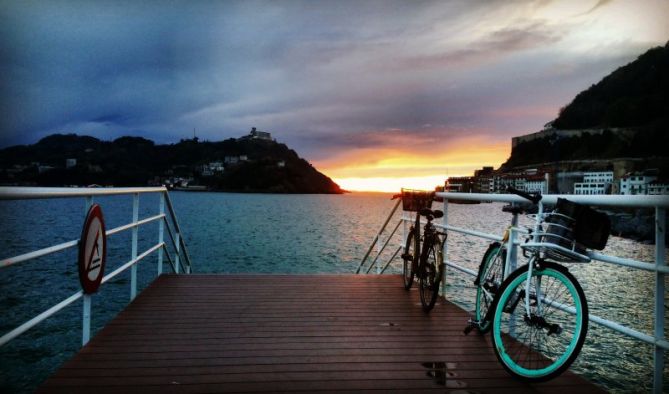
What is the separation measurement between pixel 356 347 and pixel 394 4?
385 inches

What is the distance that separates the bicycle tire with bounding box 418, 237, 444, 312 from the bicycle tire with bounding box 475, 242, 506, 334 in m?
0.56

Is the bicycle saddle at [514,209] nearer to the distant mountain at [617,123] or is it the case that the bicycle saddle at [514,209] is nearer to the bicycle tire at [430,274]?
the bicycle tire at [430,274]

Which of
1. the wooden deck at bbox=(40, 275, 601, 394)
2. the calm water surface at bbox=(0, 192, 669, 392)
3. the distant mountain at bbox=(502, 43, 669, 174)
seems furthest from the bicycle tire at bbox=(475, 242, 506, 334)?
the distant mountain at bbox=(502, 43, 669, 174)

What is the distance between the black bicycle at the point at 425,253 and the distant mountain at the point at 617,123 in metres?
97.4

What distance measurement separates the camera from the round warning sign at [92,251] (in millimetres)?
2820

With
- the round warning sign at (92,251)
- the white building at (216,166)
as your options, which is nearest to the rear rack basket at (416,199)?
the round warning sign at (92,251)

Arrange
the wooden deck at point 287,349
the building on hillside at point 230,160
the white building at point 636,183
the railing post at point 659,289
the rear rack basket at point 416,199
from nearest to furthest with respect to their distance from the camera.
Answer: the railing post at point 659,289, the wooden deck at point 287,349, the rear rack basket at point 416,199, the white building at point 636,183, the building on hillside at point 230,160

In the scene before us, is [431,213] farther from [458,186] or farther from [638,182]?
[638,182]

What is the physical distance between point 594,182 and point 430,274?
103 meters

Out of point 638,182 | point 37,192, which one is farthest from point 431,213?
point 638,182

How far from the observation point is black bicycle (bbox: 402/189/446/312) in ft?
13.1

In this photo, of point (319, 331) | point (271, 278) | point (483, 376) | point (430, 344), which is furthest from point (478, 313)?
point (271, 278)

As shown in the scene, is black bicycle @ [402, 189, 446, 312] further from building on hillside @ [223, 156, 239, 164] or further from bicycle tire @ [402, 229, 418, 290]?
building on hillside @ [223, 156, 239, 164]

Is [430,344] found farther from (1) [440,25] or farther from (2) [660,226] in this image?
(1) [440,25]
